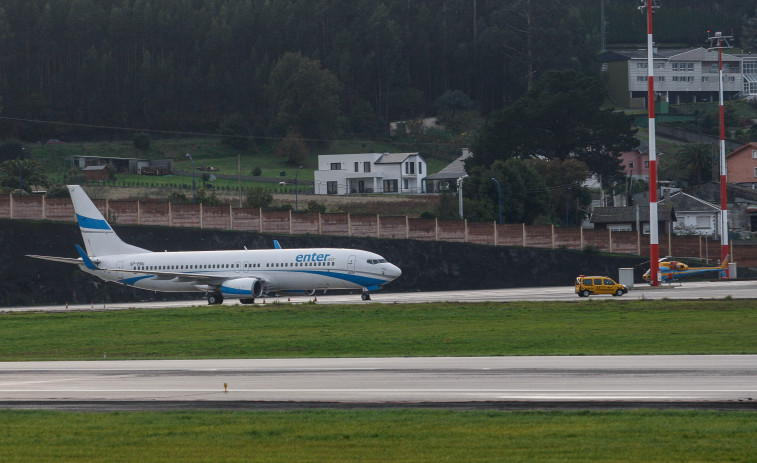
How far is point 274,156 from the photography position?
528 ft

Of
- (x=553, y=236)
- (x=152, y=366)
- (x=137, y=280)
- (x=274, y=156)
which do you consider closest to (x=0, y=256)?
(x=137, y=280)

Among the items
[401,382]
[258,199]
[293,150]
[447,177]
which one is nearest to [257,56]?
[293,150]

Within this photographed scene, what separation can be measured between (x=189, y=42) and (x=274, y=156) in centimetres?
3057

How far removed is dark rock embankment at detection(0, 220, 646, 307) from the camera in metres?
79.8

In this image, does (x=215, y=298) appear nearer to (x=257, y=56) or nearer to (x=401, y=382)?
(x=401, y=382)

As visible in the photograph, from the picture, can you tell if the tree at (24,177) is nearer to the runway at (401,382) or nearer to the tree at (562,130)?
the tree at (562,130)

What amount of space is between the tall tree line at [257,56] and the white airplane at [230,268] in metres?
98.8

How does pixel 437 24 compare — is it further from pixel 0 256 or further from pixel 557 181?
pixel 0 256

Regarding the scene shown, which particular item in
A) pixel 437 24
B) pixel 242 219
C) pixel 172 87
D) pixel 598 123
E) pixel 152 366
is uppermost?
pixel 437 24

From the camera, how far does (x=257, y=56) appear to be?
176500 millimetres

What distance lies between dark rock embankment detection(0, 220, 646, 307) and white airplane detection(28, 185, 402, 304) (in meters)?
11.4

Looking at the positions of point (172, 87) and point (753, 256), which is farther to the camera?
point (172, 87)

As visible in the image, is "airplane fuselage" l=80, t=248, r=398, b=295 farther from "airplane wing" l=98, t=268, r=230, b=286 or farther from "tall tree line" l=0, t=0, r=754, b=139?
"tall tree line" l=0, t=0, r=754, b=139

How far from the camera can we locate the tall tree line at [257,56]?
539ft
